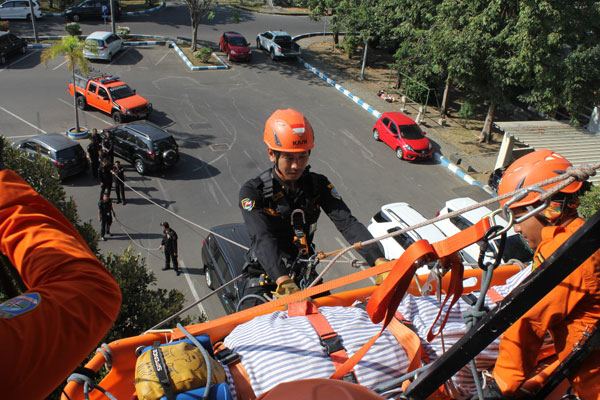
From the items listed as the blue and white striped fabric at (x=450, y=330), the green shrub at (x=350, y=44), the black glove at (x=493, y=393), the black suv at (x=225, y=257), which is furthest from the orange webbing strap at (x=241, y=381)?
the green shrub at (x=350, y=44)

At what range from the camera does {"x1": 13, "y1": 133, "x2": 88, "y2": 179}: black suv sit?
14328mm

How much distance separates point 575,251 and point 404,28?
70.0 ft

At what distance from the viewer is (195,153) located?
17.4m

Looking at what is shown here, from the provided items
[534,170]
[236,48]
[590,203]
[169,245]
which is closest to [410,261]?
[534,170]

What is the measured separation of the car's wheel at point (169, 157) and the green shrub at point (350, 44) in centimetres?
1591

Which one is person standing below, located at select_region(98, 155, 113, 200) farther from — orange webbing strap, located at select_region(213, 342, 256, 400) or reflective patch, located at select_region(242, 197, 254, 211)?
orange webbing strap, located at select_region(213, 342, 256, 400)

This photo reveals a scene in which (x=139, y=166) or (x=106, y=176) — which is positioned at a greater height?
(x=106, y=176)

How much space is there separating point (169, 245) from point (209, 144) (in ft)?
27.2

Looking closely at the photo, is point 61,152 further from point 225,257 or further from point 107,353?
point 107,353

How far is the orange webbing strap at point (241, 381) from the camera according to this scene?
270 centimetres

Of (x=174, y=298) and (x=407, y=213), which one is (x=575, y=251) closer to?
(x=174, y=298)

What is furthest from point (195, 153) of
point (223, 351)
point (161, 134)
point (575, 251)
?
point (575, 251)

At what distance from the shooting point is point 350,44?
28.7m

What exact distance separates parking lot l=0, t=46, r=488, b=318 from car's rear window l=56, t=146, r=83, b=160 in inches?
33.6
